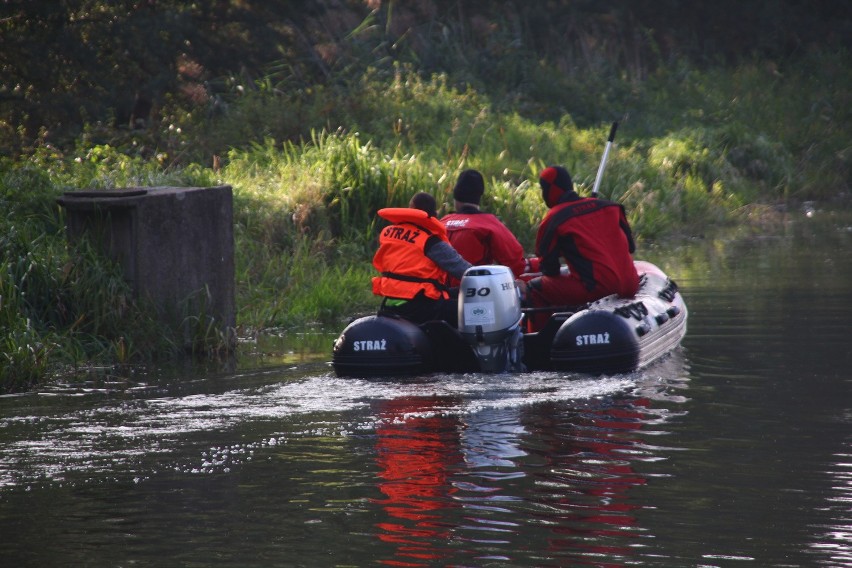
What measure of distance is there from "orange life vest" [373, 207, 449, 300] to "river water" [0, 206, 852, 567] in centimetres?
74

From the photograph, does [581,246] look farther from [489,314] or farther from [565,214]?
[489,314]

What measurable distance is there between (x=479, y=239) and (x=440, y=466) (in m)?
3.88

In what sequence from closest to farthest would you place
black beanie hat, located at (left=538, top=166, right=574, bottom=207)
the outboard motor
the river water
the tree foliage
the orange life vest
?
the river water, the outboard motor, the orange life vest, black beanie hat, located at (left=538, top=166, right=574, bottom=207), the tree foliage

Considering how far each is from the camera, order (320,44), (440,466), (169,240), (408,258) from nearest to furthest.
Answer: (440,466)
(408,258)
(169,240)
(320,44)

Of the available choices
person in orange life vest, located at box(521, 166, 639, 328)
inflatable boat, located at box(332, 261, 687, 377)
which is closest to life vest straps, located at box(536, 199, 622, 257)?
person in orange life vest, located at box(521, 166, 639, 328)

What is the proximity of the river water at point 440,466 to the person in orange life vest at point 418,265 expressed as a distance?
0.68 meters

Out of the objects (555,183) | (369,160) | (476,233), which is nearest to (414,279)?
(476,233)

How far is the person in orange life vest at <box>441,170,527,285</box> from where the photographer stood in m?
10.7

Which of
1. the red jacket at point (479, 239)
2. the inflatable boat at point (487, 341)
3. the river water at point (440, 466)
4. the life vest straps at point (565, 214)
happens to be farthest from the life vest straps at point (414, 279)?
the life vest straps at point (565, 214)

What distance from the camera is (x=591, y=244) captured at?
10727mm

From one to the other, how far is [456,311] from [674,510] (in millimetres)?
4212

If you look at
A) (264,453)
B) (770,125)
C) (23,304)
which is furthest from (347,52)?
(264,453)

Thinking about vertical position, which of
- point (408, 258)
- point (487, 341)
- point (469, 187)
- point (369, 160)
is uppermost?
point (369, 160)

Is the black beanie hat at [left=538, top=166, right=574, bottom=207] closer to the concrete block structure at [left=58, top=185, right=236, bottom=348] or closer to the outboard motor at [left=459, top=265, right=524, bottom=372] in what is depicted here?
the outboard motor at [left=459, top=265, right=524, bottom=372]
